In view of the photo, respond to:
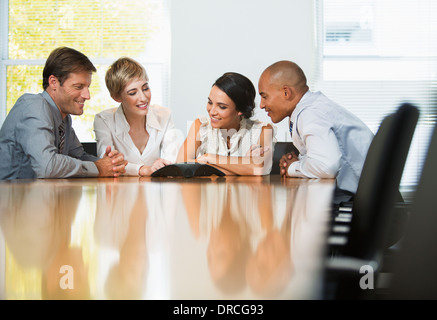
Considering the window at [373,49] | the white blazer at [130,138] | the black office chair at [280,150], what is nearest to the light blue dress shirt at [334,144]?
the black office chair at [280,150]

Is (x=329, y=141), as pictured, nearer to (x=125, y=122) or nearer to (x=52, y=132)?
(x=52, y=132)

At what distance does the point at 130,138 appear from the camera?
299 cm

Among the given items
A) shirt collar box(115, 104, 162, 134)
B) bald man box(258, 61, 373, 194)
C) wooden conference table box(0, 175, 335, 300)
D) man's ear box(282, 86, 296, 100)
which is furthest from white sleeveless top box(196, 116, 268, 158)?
wooden conference table box(0, 175, 335, 300)

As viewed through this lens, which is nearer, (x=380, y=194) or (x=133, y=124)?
(x=380, y=194)

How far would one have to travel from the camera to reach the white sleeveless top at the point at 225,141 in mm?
2846


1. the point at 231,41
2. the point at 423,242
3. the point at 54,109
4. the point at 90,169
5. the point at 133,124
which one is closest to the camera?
the point at 423,242

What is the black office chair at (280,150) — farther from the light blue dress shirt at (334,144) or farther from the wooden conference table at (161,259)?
the wooden conference table at (161,259)

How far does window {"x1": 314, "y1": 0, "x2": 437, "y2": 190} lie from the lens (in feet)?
16.8

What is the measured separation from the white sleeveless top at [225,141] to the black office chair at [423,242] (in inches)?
101

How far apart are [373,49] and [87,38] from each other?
325 cm

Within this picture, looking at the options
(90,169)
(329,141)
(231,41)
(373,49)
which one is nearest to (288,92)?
(329,141)

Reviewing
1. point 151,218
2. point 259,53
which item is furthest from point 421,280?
point 259,53
